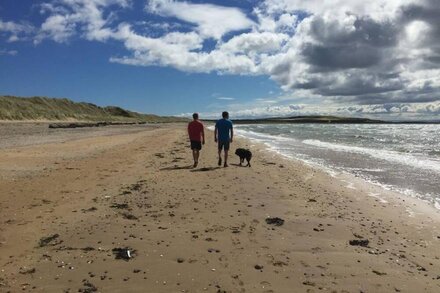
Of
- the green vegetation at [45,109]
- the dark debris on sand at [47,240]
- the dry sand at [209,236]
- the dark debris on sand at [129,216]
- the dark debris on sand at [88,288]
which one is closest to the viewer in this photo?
the dark debris on sand at [88,288]

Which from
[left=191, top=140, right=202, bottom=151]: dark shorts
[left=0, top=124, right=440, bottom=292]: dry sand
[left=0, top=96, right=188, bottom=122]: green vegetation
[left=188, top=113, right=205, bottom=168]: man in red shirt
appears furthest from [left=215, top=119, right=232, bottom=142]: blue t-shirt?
[left=0, top=96, right=188, bottom=122]: green vegetation

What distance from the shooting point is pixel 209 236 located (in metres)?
6.52

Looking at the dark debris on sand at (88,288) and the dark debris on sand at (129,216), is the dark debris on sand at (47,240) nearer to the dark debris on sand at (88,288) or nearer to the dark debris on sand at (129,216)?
the dark debris on sand at (129,216)

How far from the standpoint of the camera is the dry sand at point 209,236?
4.91 metres

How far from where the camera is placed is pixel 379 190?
1149cm

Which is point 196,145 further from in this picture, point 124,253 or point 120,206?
point 124,253

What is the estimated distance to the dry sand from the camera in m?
4.91

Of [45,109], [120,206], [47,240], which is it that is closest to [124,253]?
[47,240]

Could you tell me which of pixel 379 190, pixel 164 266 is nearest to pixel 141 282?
pixel 164 266

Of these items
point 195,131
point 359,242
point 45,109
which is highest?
point 45,109

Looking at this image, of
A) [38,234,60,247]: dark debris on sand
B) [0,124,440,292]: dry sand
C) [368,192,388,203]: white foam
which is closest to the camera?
[0,124,440,292]: dry sand

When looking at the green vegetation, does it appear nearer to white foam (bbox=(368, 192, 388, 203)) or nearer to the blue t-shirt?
the blue t-shirt

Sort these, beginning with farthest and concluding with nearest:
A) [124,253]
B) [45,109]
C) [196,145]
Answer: [45,109] → [196,145] → [124,253]

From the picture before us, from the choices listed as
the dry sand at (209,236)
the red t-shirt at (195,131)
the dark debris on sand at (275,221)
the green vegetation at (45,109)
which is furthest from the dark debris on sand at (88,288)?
the green vegetation at (45,109)
